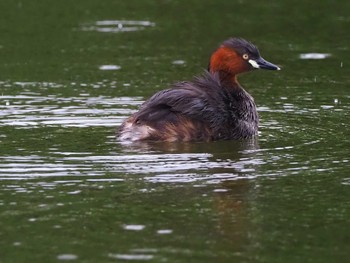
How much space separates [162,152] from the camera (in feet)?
33.9

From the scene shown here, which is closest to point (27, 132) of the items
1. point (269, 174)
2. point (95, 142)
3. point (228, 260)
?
point (95, 142)

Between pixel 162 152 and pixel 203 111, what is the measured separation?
3.06 feet

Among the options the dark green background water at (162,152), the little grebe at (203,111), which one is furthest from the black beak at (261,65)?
the dark green background water at (162,152)

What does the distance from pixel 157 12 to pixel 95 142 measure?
28.5ft

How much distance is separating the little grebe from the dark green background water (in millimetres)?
185

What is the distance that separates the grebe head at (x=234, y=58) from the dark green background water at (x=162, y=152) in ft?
2.29

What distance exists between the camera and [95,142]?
10828mm

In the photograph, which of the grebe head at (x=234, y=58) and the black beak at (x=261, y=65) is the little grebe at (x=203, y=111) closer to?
the grebe head at (x=234, y=58)

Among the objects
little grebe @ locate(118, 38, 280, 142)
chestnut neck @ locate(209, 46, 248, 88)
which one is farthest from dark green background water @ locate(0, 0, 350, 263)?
chestnut neck @ locate(209, 46, 248, 88)

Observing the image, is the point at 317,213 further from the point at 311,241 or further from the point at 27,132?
the point at 27,132

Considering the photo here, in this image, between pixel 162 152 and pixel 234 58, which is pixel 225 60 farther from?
pixel 162 152

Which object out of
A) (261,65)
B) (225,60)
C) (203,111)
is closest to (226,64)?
(225,60)

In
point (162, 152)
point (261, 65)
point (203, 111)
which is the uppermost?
point (261, 65)

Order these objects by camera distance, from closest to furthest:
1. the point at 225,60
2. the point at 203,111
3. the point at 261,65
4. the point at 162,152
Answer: the point at 162,152
the point at 203,111
the point at 225,60
the point at 261,65
